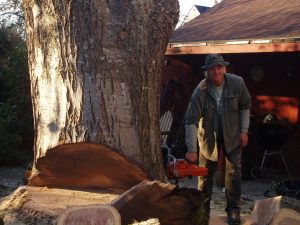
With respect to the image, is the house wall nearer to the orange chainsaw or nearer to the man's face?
the orange chainsaw

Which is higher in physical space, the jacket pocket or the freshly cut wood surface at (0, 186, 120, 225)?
the jacket pocket

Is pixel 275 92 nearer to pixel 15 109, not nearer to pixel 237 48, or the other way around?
pixel 237 48

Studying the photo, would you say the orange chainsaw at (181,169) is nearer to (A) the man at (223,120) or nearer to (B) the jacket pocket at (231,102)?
(A) the man at (223,120)

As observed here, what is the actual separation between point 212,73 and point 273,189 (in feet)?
11.2

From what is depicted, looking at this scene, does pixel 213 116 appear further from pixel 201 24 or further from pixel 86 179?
pixel 201 24

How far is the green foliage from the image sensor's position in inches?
435

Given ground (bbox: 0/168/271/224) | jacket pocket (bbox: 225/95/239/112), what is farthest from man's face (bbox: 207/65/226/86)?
ground (bbox: 0/168/271/224)

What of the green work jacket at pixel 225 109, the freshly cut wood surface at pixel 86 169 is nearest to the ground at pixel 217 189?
the green work jacket at pixel 225 109

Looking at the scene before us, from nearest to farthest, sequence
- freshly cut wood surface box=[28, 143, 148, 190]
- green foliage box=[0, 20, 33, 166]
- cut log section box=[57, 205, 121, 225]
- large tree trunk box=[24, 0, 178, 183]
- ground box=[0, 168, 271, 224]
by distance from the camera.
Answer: cut log section box=[57, 205, 121, 225] < large tree trunk box=[24, 0, 178, 183] < freshly cut wood surface box=[28, 143, 148, 190] < ground box=[0, 168, 271, 224] < green foliage box=[0, 20, 33, 166]

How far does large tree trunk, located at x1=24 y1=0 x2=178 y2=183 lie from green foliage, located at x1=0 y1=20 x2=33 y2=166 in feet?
23.3

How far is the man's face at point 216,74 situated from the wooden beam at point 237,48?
108 inches

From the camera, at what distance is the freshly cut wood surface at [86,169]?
4.00m

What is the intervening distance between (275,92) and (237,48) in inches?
76.1

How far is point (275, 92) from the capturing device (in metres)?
9.97
